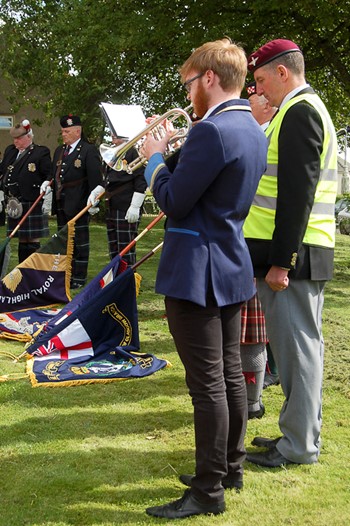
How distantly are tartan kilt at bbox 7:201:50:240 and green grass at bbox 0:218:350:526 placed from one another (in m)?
3.58

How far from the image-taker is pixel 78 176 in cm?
853

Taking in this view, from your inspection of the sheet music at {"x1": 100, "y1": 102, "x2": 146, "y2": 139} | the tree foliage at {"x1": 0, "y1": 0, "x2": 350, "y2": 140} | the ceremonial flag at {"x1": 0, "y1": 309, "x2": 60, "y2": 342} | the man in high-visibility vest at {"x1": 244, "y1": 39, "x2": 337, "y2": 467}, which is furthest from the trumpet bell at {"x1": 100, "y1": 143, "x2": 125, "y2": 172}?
the tree foliage at {"x1": 0, "y1": 0, "x2": 350, "y2": 140}

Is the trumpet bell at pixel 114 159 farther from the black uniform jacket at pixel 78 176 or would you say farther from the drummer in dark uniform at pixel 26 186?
the drummer in dark uniform at pixel 26 186

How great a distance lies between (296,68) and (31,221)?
19.1 ft

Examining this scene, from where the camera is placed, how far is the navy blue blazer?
285 cm

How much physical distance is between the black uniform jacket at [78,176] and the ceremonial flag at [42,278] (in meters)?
1.34

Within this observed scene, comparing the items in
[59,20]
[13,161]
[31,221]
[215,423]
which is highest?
[59,20]

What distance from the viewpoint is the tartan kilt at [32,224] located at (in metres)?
8.81

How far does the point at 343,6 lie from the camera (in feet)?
33.9

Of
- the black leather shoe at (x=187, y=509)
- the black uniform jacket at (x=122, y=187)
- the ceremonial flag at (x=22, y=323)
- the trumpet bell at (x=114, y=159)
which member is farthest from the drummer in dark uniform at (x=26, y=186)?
the black leather shoe at (x=187, y=509)

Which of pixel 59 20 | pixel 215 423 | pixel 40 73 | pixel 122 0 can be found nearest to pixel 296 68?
pixel 215 423

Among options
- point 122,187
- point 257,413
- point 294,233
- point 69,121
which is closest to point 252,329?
point 257,413

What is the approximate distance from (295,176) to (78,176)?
5.50 metres

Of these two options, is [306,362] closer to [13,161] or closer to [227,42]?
[227,42]
